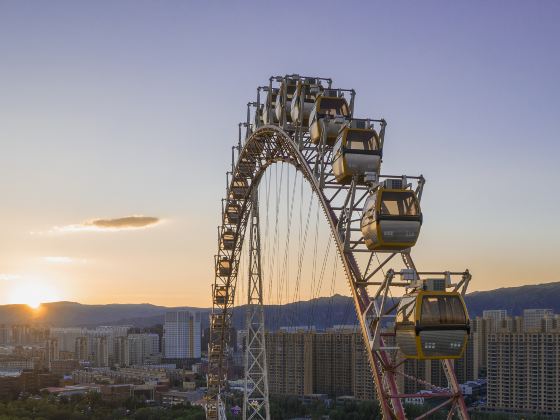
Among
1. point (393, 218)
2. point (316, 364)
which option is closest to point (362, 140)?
point (393, 218)

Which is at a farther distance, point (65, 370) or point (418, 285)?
point (65, 370)

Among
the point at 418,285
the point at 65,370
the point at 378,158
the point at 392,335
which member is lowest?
the point at 65,370

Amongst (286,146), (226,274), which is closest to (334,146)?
(286,146)

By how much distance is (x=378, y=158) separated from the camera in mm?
20641

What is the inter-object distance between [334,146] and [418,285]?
567 centimetres

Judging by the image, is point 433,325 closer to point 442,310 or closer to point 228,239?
point 442,310

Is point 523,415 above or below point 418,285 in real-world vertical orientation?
below

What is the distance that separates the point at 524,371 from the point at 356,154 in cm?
8896

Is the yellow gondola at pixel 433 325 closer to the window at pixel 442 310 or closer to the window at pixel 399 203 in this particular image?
the window at pixel 442 310

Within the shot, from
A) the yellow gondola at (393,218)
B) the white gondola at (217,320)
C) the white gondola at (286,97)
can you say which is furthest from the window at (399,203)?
the white gondola at (217,320)

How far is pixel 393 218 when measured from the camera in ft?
60.1

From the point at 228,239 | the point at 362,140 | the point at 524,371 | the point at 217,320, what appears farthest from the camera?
the point at 524,371

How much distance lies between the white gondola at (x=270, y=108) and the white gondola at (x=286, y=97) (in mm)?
958

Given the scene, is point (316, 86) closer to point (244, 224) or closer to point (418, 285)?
point (418, 285)
